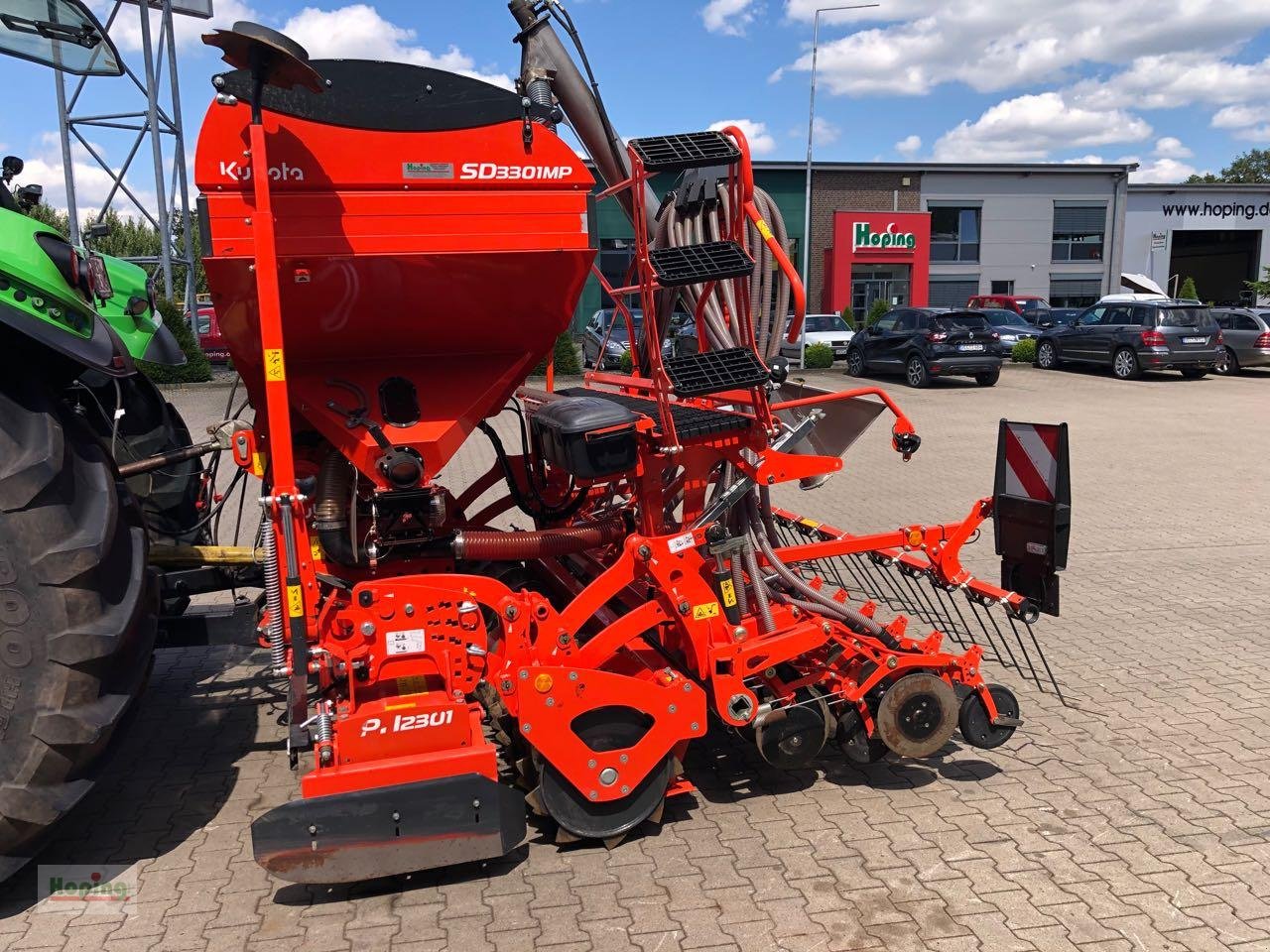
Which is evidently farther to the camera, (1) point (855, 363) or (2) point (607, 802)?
(1) point (855, 363)

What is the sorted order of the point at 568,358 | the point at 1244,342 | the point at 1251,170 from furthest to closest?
the point at 1251,170 → the point at 1244,342 → the point at 568,358

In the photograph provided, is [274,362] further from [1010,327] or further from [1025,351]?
[1010,327]

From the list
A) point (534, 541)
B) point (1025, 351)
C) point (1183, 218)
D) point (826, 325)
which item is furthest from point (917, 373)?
point (1183, 218)

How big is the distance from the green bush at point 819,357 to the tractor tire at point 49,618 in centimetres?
2018

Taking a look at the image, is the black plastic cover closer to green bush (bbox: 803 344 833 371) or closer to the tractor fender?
the tractor fender

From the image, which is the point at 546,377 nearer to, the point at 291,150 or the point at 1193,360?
the point at 291,150

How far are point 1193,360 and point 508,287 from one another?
63.1 ft

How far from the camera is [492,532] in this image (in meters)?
3.65

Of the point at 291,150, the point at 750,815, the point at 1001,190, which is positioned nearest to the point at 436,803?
the point at 750,815

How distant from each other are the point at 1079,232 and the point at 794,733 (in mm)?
41134

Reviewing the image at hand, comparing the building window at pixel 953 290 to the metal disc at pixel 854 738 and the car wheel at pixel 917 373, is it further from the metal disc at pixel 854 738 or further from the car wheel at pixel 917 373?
the metal disc at pixel 854 738

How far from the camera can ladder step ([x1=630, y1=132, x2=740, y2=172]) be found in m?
3.29

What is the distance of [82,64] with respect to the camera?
463 cm

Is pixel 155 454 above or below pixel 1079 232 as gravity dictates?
below
